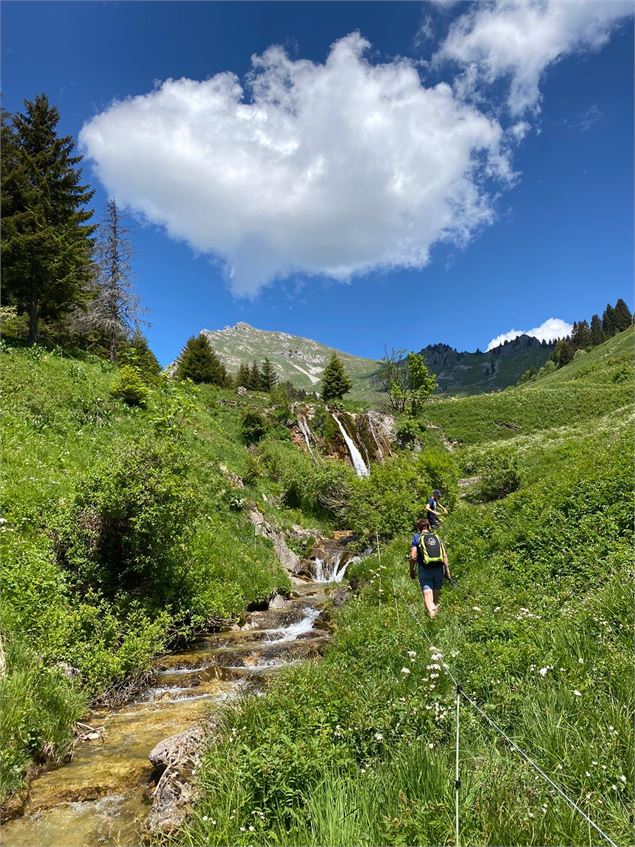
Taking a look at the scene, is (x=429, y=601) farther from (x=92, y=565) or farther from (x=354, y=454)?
(x=354, y=454)

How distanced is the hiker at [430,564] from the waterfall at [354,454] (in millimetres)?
22860

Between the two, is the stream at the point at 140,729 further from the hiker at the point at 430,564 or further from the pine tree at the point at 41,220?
the pine tree at the point at 41,220

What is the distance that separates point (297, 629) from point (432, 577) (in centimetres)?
500

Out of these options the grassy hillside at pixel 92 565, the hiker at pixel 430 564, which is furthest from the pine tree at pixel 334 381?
the hiker at pixel 430 564

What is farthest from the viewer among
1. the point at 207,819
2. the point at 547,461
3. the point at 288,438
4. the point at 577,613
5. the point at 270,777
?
the point at 288,438

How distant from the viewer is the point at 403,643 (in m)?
7.33

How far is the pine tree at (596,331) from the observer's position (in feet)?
433

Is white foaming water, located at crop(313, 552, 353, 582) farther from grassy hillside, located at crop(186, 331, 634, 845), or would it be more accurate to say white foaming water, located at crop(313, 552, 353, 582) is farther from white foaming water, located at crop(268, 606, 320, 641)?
grassy hillside, located at crop(186, 331, 634, 845)

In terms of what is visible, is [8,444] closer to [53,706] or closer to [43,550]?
[43,550]

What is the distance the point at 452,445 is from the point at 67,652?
4725cm

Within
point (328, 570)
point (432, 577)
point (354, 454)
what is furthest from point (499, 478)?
point (354, 454)

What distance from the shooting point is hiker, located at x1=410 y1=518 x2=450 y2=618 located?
980 centimetres

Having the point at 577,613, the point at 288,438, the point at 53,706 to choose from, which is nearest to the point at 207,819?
the point at 53,706

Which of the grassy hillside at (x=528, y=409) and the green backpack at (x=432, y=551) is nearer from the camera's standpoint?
the green backpack at (x=432, y=551)
